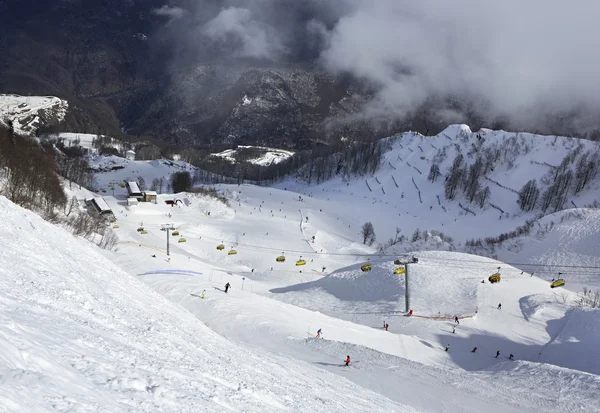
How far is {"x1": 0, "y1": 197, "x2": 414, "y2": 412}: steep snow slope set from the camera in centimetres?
604

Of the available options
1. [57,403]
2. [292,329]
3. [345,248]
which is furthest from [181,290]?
[345,248]

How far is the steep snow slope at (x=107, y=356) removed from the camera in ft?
19.8

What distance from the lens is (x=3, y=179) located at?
43.8 m

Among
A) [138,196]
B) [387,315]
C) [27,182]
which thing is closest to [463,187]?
[138,196]

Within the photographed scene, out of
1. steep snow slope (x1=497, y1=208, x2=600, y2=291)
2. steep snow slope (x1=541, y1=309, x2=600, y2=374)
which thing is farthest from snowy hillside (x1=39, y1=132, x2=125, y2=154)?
steep snow slope (x1=541, y1=309, x2=600, y2=374)

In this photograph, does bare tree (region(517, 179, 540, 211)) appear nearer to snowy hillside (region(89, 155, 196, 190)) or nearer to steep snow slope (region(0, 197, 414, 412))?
steep snow slope (region(0, 197, 414, 412))

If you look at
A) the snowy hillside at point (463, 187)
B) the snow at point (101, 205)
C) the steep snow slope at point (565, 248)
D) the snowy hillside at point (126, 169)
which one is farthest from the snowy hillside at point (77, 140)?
the steep snow slope at point (565, 248)

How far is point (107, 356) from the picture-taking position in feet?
26.7

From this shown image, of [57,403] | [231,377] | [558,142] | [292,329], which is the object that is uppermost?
[558,142]

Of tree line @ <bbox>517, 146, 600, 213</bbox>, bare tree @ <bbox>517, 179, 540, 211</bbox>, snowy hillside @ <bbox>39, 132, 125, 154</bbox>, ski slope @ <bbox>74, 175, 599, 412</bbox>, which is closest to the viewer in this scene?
ski slope @ <bbox>74, 175, 599, 412</bbox>

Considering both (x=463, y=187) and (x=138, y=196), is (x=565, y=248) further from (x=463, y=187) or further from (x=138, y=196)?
(x=138, y=196)

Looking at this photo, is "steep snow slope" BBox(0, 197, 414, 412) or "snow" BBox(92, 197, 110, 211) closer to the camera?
"steep snow slope" BBox(0, 197, 414, 412)

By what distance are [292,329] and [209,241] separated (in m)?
45.2

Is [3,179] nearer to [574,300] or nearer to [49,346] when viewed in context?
[49,346]
